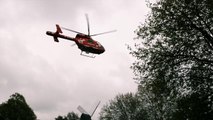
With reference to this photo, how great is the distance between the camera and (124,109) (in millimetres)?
86000

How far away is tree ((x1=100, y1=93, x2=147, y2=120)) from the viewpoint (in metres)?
82.5

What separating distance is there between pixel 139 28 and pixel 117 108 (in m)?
58.9

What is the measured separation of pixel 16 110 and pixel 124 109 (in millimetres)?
37974

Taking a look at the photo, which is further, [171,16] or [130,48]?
[130,48]

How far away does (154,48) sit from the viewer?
29125 mm

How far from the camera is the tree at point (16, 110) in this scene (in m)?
104

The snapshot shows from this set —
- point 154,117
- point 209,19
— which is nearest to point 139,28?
point 209,19

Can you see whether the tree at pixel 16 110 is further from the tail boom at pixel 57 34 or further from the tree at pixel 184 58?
the tree at pixel 184 58

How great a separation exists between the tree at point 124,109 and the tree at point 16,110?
27.6m

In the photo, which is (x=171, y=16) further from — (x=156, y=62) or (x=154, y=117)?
(x=154, y=117)

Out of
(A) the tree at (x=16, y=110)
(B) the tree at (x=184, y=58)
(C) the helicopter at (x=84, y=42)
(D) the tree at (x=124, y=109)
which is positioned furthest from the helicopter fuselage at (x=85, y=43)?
(A) the tree at (x=16, y=110)

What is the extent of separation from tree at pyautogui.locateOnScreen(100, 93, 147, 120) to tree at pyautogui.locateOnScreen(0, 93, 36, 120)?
27.6 m

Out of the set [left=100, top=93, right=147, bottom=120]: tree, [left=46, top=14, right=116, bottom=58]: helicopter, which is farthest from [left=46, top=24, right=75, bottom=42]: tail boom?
[left=100, top=93, right=147, bottom=120]: tree

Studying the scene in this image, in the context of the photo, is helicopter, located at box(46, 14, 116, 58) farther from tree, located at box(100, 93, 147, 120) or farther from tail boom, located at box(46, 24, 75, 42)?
tree, located at box(100, 93, 147, 120)
